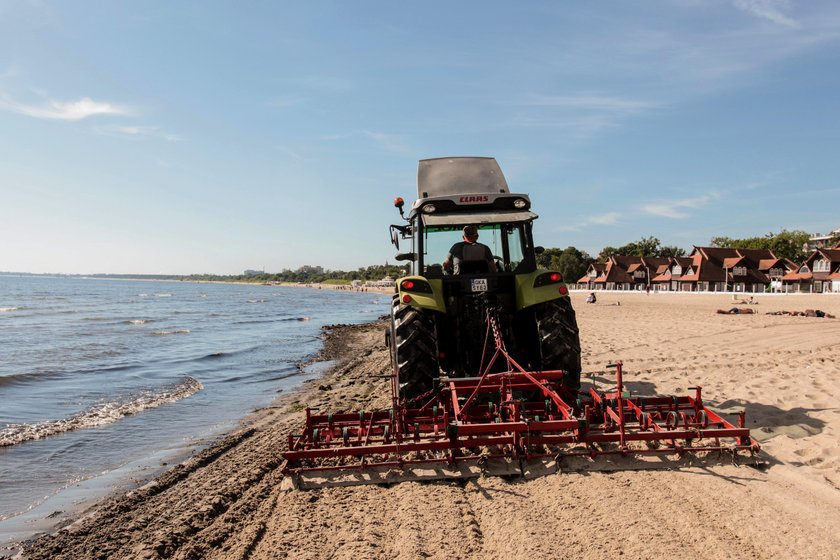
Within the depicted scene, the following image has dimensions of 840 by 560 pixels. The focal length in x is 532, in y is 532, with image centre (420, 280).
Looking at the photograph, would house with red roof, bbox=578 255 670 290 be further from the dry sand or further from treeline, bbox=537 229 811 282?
the dry sand

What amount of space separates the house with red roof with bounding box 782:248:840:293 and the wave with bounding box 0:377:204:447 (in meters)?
64.8

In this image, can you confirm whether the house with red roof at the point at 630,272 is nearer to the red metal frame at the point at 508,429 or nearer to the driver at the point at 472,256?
the driver at the point at 472,256

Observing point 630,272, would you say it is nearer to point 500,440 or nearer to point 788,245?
point 788,245

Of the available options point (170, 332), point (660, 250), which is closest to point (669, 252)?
point (660, 250)

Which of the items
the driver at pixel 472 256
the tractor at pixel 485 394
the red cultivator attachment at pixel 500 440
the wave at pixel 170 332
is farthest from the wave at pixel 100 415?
the wave at pixel 170 332

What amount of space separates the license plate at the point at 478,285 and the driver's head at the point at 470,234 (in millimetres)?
738

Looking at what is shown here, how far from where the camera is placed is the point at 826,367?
29.1 feet

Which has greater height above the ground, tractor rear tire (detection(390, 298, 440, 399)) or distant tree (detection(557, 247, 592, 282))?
distant tree (detection(557, 247, 592, 282))

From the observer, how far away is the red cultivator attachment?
14.1 feet

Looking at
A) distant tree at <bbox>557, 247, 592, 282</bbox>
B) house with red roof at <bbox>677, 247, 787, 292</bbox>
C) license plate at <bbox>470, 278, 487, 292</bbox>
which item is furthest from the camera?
distant tree at <bbox>557, 247, 592, 282</bbox>

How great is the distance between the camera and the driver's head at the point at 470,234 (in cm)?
656

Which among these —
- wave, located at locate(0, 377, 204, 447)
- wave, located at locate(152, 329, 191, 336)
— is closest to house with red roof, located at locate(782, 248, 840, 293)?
wave, located at locate(152, 329, 191, 336)

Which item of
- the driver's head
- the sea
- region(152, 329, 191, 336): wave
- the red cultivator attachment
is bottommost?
region(152, 329, 191, 336): wave

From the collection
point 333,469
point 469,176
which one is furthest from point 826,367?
point 333,469
